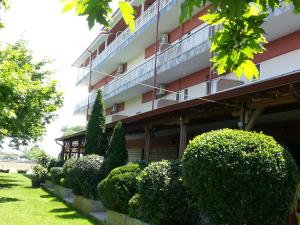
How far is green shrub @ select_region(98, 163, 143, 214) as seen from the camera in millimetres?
11789

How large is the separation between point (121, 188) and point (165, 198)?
2.75m

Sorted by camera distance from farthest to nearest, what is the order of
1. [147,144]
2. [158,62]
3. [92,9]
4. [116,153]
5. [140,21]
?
[140,21] → [158,62] → [116,153] → [147,144] → [92,9]

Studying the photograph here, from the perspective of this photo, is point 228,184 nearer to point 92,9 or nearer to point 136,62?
point 92,9

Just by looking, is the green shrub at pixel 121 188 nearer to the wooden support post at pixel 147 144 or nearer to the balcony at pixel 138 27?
the wooden support post at pixel 147 144

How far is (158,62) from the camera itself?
25141mm

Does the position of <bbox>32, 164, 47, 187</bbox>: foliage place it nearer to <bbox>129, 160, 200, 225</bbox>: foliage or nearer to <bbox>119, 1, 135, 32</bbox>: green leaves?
<bbox>129, 160, 200, 225</bbox>: foliage

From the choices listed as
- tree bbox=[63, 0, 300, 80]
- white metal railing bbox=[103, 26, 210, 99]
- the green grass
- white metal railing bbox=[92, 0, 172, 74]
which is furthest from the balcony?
tree bbox=[63, 0, 300, 80]

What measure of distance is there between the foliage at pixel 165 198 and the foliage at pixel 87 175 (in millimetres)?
5626

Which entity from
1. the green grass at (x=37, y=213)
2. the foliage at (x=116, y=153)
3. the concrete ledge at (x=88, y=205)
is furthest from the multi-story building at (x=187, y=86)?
the green grass at (x=37, y=213)

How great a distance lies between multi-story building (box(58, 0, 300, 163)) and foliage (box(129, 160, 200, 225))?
2072 millimetres

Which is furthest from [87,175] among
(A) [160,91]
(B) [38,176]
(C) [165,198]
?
(B) [38,176]

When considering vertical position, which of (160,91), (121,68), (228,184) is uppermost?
(121,68)

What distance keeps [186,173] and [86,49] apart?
3698 centimetres

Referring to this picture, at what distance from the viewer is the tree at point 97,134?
1939 centimetres
